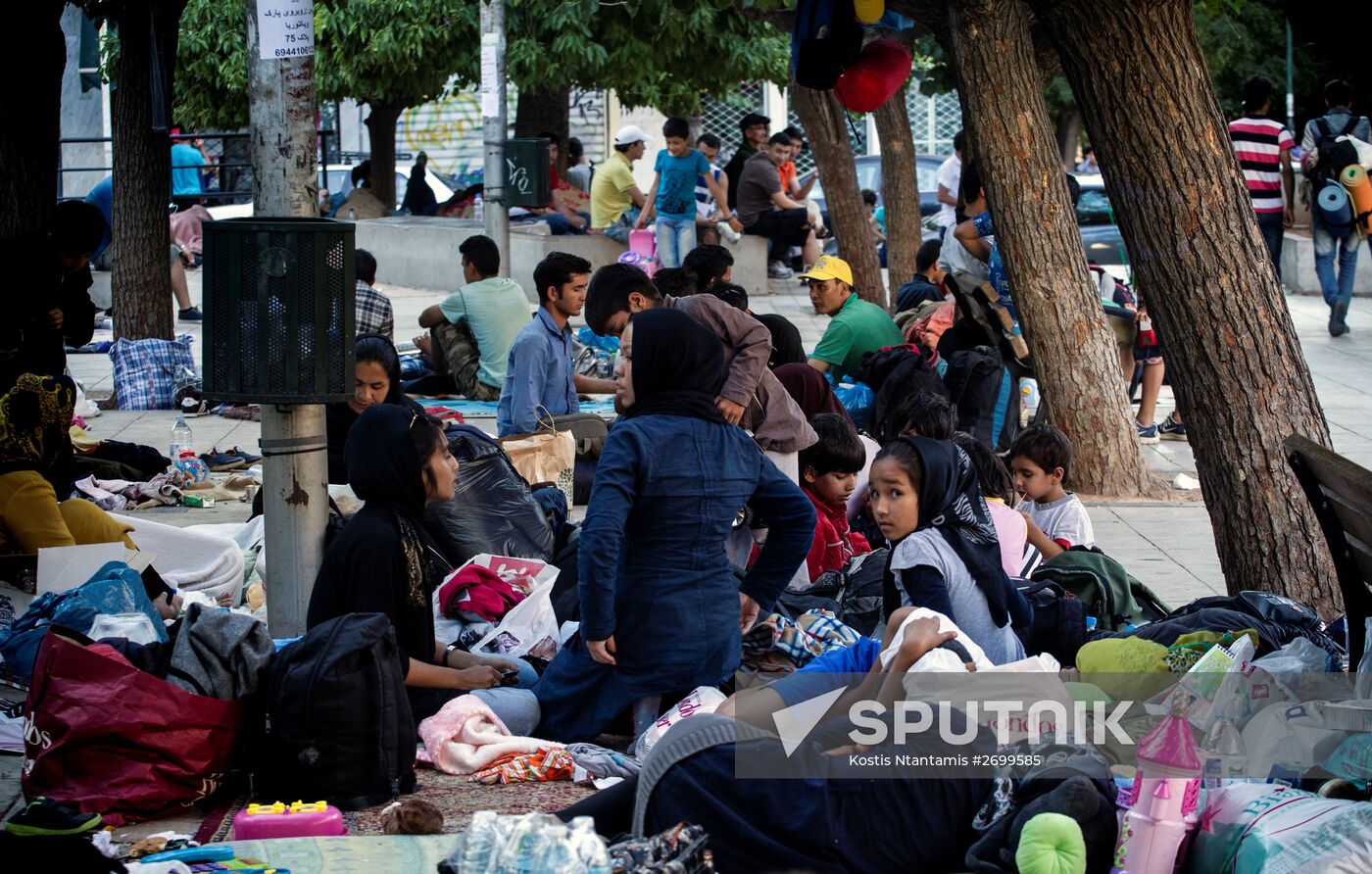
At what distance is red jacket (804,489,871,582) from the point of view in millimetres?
Answer: 6723

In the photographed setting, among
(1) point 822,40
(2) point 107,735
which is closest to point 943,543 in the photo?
(2) point 107,735

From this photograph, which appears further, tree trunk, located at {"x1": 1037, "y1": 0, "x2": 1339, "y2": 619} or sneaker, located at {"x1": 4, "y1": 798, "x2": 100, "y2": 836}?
tree trunk, located at {"x1": 1037, "y1": 0, "x2": 1339, "y2": 619}

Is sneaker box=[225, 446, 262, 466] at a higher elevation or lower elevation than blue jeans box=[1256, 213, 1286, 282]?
lower

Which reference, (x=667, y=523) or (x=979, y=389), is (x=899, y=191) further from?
(x=667, y=523)

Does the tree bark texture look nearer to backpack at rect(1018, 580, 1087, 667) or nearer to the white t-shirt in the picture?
backpack at rect(1018, 580, 1087, 667)

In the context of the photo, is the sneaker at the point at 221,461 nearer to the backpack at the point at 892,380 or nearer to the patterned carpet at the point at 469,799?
the backpack at the point at 892,380

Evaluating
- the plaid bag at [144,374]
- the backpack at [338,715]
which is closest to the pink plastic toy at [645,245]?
the plaid bag at [144,374]

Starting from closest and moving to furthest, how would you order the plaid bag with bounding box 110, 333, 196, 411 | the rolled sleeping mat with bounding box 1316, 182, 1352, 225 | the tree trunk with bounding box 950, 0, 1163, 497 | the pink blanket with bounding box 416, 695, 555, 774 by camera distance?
the pink blanket with bounding box 416, 695, 555, 774
the tree trunk with bounding box 950, 0, 1163, 497
the plaid bag with bounding box 110, 333, 196, 411
the rolled sleeping mat with bounding box 1316, 182, 1352, 225

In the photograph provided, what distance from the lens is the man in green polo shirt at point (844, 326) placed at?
363 inches

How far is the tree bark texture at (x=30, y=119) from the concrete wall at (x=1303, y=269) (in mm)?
13859

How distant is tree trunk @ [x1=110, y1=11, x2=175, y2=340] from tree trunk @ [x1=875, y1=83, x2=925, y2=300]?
598 centimetres

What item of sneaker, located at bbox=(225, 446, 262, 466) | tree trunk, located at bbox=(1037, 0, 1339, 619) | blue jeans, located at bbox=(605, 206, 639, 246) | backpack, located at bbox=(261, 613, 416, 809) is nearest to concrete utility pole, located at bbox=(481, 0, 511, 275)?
sneaker, located at bbox=(225, 446, 262, 466)

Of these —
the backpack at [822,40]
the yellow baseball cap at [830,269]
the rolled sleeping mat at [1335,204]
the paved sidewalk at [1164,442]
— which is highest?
the backpack at [822,40]

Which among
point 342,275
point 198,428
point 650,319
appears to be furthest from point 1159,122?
point 198,428
